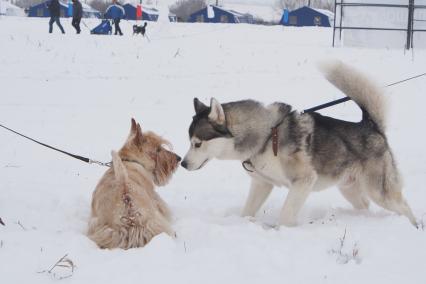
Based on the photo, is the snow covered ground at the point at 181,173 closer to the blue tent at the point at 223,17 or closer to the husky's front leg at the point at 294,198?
the husky's front leg at the point at 294,198

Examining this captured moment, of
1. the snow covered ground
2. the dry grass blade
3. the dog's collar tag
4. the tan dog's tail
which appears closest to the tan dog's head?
the snow covered ground

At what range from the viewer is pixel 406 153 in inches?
307

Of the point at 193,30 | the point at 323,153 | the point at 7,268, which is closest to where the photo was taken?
the point at 7,268

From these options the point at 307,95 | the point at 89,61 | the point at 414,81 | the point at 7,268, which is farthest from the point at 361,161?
the point at 89,61

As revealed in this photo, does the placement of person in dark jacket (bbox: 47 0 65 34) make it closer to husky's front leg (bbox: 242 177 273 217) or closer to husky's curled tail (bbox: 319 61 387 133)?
husky's front leg (bbox: 242 177 273 217)

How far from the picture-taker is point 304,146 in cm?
471

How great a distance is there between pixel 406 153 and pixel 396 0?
1205 centimetres

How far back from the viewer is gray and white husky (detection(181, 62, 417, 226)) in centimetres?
465

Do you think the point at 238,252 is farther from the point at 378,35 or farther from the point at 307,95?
the point at 378,35

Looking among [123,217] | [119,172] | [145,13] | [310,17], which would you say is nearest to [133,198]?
[123,217]

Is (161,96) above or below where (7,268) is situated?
above

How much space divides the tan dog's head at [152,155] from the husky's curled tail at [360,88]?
1.76 metres

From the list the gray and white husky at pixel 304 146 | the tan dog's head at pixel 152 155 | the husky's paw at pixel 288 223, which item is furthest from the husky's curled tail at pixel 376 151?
the tan dog's head at pixel 152 155

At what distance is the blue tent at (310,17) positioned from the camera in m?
48.7
